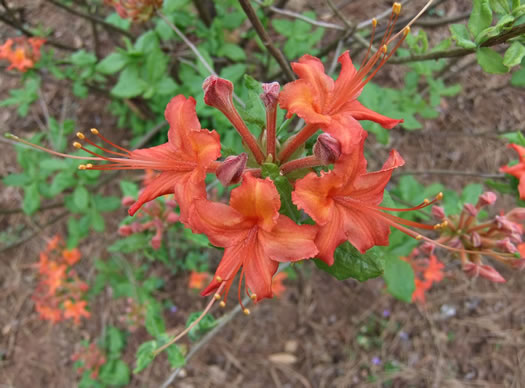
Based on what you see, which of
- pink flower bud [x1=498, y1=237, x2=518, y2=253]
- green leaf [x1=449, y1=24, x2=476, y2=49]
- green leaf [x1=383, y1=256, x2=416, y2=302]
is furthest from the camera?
green leaf [x1=383, y1=256, x2=416, y2=302]

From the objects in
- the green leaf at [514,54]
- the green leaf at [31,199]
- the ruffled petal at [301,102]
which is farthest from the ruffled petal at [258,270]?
the green leaf at [31,199]

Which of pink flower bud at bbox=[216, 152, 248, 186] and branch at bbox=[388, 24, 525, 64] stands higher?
pink flower bud at bbox=[216, 152, 248, 186]

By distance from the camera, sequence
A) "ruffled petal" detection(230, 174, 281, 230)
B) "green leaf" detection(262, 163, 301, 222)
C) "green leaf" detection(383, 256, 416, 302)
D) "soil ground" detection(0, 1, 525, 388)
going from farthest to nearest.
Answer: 1. "soil ground" detection(0, 1, 525, 388)
2. "green leaf" detection(383, 256, 416, 302)
3. "green leaf" detection(262, 163, 301, 222)
4. "ruffled petal" detection(230, 174, 281, 230)

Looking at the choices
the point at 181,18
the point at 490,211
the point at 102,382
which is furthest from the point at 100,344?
the point at 490,211

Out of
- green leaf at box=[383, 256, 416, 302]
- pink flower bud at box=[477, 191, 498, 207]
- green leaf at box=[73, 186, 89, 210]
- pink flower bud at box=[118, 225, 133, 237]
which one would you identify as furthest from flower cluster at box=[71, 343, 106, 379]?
pink flower bud at box=[477, 191, 498, 207]

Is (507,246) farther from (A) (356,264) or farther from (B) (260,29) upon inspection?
(B) (260,29)

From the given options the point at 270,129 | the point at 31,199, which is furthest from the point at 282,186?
the point at 31,199

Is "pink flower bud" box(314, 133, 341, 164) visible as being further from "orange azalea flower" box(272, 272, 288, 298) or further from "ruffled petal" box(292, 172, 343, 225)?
"orange azalea flower" box(272, 272, 288, 298)
